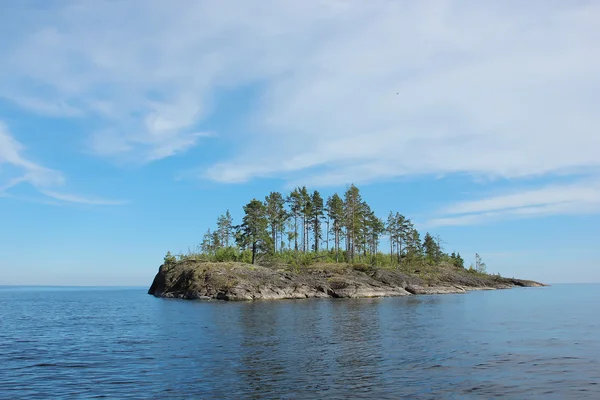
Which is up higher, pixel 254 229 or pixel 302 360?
pixel 254 229

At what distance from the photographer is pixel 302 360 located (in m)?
27.5

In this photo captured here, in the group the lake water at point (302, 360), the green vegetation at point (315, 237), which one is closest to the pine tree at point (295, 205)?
the green vegetation at point (315, 237)

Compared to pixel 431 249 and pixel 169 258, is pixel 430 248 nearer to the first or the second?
pixel 431 249

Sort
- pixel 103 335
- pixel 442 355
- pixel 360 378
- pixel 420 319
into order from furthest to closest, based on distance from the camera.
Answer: pixel 420 319, pixel 103 335, pixel 442 355, pixel 360 378

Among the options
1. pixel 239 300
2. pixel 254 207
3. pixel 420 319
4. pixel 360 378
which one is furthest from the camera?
pixel 254 207

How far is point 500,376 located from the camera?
23016mm

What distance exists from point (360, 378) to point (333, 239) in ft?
349

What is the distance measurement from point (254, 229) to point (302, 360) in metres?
74.4

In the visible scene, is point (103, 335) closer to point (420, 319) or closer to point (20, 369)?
point (20, 369)

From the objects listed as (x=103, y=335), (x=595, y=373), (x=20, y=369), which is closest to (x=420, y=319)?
(x=595, y=373)

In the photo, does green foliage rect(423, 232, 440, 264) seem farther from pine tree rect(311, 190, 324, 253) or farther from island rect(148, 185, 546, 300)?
pine tree rect(311, 190, 324, 253)

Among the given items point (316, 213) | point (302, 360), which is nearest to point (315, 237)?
point (316, 213)

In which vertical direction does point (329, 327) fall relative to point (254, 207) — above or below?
below

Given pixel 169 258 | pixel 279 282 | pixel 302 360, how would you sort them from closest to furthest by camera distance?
pixel 302 360, pixel 279 282, pixel 169 258
